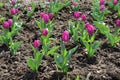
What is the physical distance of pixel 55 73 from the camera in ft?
11.3

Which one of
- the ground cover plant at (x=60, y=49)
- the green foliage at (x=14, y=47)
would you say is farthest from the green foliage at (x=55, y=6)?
the green foliage at (x=14, y=47)

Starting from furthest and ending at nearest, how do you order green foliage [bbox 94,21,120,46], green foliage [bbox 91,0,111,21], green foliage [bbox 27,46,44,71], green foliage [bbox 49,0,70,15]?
1. green foliage [bbox 49,0,70,15]
2. green foliage [bbox 91,0,111,21]
3. green foliage [bbox 94,21,120,46]
4. green foliage [bbox 27,46,44,71]

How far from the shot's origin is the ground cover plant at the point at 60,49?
3.40m

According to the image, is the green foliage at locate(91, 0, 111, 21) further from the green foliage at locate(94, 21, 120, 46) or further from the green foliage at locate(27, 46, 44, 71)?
the green foliage at locate(27, 46, 44, 71)

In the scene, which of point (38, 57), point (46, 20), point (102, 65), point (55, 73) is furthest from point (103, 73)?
point (46, 20)

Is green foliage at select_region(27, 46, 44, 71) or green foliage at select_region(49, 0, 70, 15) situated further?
green foliage at select_region(49, 0, 70, 15)

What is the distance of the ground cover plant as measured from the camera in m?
3.40

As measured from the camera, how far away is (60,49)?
391cm

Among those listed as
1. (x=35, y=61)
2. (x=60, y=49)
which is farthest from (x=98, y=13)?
(x=35, y=61)

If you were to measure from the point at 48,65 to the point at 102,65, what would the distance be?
616 millimetres

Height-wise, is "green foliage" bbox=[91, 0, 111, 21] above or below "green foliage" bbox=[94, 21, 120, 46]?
above

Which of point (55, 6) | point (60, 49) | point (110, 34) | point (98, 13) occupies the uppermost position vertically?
point (55, 6)

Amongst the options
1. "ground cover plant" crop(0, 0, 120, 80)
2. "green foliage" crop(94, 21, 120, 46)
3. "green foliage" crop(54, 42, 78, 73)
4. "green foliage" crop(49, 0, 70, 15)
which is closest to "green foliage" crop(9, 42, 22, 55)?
"ground cover plant" crop(0, 0, 120, 80)

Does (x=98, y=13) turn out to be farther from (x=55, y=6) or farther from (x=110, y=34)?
(x=110, y=34)
